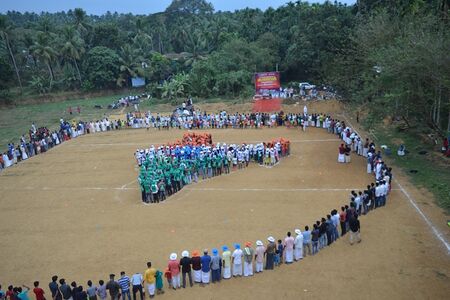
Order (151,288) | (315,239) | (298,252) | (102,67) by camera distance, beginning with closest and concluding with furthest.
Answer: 1. (151,288)
2. (298,252)
3. (315,239)
4. (102,67)

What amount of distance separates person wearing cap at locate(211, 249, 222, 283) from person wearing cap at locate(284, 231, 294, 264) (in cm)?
197

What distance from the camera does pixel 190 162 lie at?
1944 cm

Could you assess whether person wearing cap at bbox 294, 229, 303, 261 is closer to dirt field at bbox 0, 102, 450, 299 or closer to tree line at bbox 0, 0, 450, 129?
dirt field at bbox 0, 102, 450, 299

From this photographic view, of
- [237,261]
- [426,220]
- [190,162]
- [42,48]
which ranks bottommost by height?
[426,220]

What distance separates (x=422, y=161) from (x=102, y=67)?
42.7m

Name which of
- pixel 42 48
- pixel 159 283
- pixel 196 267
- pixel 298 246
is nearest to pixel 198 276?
pixel 196 267

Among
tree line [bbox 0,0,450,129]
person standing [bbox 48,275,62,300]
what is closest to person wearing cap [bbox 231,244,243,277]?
person standing [bbox 48,275,62,300]

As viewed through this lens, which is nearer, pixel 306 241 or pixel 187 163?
pixel 306 241

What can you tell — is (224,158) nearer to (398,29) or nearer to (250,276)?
(250,276)

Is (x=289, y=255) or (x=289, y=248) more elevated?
(x=289, y=248)

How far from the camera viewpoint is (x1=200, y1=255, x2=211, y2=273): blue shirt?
11047 mm

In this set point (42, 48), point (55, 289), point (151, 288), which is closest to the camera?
point (55, 289)

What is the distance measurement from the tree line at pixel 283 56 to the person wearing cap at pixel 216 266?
12.0 m

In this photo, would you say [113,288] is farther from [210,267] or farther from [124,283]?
[210,267]
